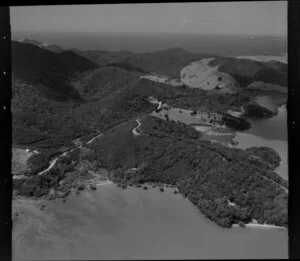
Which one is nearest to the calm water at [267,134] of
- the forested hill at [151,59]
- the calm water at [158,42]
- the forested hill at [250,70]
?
the forested hill at [250,70]

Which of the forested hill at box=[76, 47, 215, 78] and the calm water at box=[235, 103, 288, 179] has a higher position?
the forested hill at box=[76, 47, 215, 78]

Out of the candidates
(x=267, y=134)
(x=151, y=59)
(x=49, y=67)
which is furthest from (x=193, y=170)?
(x=49, y=67)

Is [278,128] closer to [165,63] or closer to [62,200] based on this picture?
[165,63]

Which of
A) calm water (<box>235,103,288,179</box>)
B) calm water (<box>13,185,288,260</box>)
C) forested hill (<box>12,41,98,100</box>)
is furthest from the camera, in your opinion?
forested hill (<box>12,41,98,100</box>)

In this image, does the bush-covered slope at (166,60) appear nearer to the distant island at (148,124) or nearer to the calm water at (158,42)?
the distant island at (148,124)

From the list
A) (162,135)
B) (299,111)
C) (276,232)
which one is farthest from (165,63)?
(299,111)

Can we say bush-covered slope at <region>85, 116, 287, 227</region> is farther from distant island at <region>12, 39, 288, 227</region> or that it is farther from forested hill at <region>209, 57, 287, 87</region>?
forested hill at <region>209, 57, 287, 87</region>

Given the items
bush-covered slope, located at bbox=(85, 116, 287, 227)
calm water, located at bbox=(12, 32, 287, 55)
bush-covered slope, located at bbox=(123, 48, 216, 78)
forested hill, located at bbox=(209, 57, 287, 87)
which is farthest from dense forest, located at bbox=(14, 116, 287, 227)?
forested hill, located at bbox=(209, 57, 287, 87)
